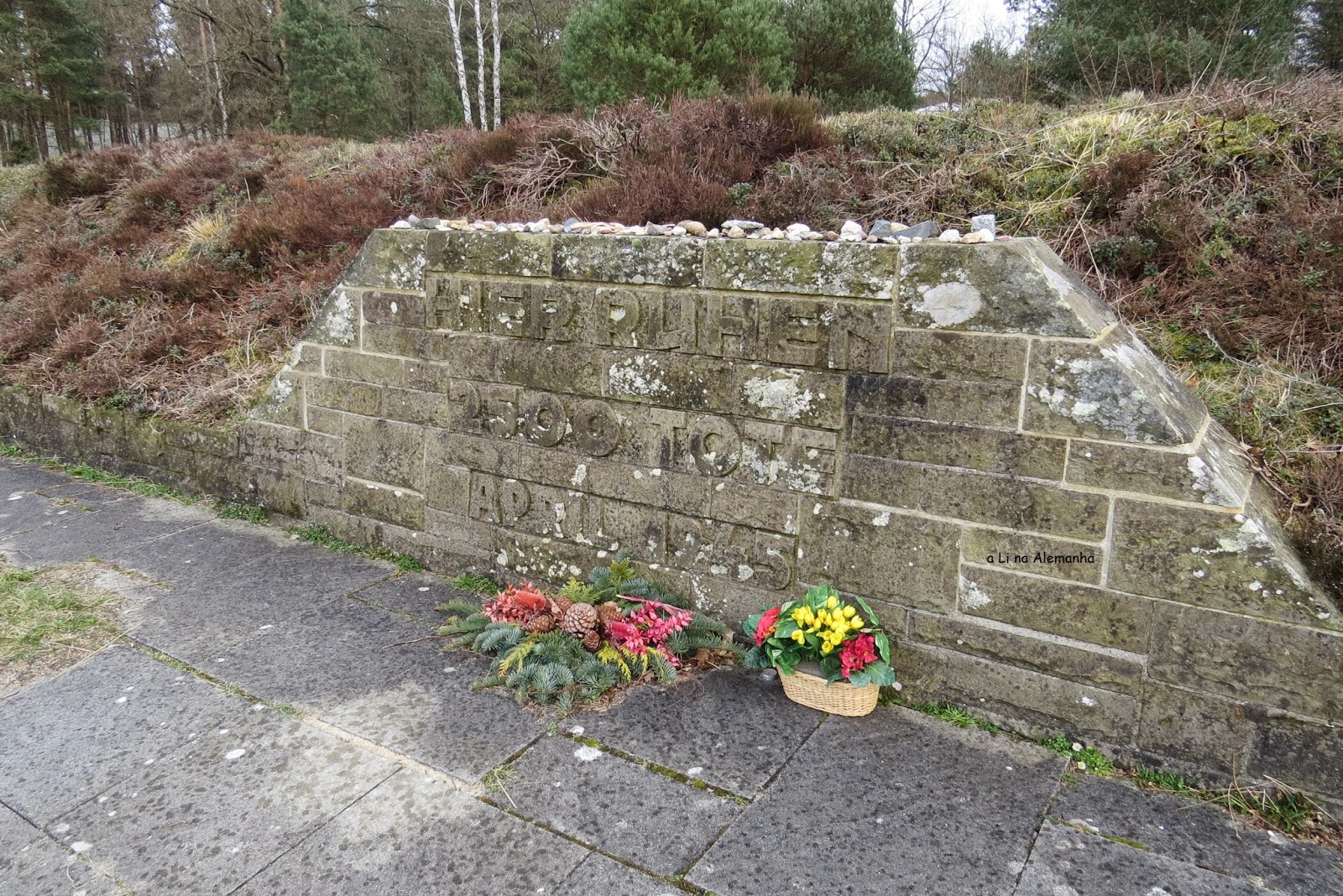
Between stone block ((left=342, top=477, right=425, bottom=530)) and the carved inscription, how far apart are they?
3.21 feet

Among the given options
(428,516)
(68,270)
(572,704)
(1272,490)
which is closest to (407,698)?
(572,704)

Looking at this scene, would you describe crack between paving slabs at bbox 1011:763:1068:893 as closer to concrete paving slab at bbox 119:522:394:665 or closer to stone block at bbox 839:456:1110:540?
stone block at bbox 839:456:1110:540

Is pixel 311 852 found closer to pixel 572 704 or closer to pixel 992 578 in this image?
pixel 572 704

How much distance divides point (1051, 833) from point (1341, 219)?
3181 mm

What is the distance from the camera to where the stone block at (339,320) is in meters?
4.69

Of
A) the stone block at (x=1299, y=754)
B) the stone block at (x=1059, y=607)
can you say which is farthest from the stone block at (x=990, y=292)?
the stone block at (x=1299, y=754)

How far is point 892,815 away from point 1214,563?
4.29ft

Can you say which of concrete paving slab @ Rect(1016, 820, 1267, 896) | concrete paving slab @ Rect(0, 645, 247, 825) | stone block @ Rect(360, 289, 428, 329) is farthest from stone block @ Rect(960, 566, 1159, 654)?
stone block @ Rect(360, 289, 428, 329)

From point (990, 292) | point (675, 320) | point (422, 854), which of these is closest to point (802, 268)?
point (675, 320)

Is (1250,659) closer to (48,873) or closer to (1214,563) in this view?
(1214,563)

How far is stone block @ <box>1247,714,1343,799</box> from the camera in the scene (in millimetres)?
2584

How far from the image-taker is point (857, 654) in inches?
123

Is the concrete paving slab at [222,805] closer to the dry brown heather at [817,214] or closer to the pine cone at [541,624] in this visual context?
the pine cone at [541,624]

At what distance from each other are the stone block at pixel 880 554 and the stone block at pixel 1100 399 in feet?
1.81
